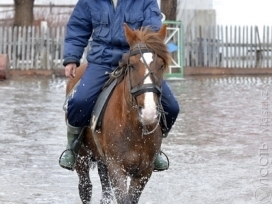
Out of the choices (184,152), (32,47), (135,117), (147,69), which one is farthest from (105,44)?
(32,47)

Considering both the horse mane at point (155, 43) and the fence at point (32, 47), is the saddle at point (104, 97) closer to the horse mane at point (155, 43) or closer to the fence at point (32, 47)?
the horse mane at point (155, 43)

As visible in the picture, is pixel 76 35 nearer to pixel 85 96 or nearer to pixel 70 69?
pixel 70 69

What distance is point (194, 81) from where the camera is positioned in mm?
22375

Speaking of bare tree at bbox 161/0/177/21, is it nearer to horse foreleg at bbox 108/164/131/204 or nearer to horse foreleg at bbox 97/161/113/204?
horse foreleg at bbox 97/161/113/204

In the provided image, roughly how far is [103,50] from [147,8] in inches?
20.0

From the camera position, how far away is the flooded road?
27.3 feet

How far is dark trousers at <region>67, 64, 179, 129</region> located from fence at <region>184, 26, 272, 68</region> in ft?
60.1

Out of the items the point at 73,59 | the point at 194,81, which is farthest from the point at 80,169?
the point at 194,81

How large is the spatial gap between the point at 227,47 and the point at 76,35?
18657 millimetres

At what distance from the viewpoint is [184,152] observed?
35.3ft

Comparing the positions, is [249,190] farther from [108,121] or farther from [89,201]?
[108,121]

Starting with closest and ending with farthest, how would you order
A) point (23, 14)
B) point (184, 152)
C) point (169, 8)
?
point (184, 152) < point (169, 8) < point (23, 14)

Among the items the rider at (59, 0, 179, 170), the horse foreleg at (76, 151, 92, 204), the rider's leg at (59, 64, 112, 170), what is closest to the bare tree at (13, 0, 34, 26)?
the horse foreleg at (76, 151, 92, 204)

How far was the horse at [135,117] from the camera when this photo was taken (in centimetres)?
584
